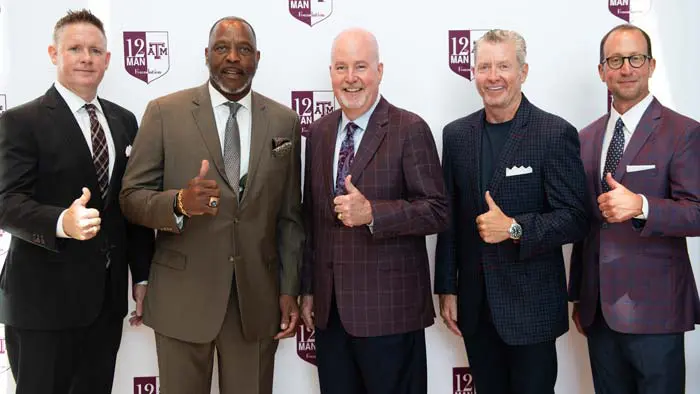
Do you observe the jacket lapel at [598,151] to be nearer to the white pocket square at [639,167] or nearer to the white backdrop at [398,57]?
the white pocket square at [639,167]

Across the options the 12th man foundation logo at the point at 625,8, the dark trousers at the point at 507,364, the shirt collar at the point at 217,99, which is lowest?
the dark trousers at the point at 507,364

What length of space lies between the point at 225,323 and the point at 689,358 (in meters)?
2.19

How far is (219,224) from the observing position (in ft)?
6.99

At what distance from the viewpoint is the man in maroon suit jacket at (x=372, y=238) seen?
212 centimetres

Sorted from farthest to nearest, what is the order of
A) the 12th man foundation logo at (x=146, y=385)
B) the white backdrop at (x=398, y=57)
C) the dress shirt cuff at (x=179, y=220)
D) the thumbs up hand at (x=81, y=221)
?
the 12th man foundation logo at (x=146, y=385), the white backdrop at (x=398, y=57), the dress shirt cuff at (x=179, y=220), the thumbs up hand at (x=81, y=221)

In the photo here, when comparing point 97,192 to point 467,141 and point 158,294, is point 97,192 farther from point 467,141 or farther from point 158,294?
point 467,141

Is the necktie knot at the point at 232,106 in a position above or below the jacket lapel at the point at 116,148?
above

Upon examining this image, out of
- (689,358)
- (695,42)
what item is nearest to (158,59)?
(695,42)

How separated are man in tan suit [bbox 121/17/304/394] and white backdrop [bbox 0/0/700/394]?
1.91 feet

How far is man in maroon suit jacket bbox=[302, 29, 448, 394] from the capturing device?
6.94 feet

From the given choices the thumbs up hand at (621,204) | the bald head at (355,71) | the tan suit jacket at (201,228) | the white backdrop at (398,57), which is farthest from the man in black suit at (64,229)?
the thumbs up hand at (621,204)

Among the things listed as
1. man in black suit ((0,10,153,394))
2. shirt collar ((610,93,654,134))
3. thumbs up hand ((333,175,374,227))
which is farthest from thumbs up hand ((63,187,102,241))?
shirt collar ((610,93,654,134))

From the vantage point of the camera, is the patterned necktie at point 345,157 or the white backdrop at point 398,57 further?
the white backdrop at point 398,57

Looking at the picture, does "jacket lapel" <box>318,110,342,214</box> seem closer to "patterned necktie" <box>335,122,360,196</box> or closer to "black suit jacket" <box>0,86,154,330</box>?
"patterned necktie" <box>335,122,360,196</box>
